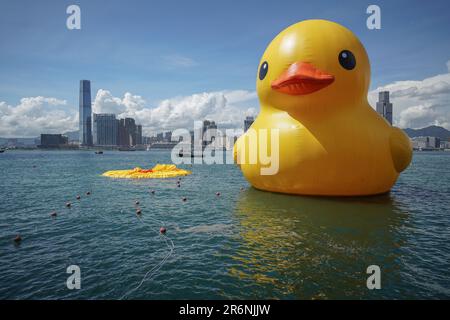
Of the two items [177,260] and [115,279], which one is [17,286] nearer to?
[115,279]

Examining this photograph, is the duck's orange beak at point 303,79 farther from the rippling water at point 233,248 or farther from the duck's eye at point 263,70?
the rippling water at point 233,248

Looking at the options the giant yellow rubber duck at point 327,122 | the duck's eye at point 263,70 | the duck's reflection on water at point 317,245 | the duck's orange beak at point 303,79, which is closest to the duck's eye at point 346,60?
the giant yellow rubber duck at point 327,122

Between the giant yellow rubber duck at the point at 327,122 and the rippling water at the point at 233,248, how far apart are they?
170 centimetres

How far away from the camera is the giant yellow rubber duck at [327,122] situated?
52.1ft

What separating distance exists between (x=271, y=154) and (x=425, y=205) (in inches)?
413

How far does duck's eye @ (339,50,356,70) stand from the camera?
16281 mm

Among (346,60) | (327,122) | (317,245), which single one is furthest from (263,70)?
(317,245)

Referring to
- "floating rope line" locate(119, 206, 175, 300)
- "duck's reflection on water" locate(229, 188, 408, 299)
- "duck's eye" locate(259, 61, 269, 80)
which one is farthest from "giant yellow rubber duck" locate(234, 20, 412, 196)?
"floating rope line" locate(119, 206, 175, 300)

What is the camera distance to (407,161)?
55.8 feet

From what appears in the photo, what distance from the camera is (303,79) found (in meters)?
15.6

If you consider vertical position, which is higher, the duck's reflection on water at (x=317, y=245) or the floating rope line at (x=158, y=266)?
the duck's reflection on water at (x=317, y=245)

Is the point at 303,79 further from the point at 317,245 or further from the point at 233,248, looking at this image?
the point at 233,248

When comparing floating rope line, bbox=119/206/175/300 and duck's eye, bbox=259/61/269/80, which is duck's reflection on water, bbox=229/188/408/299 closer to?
floating rope line, bbox=119/206/175/300
